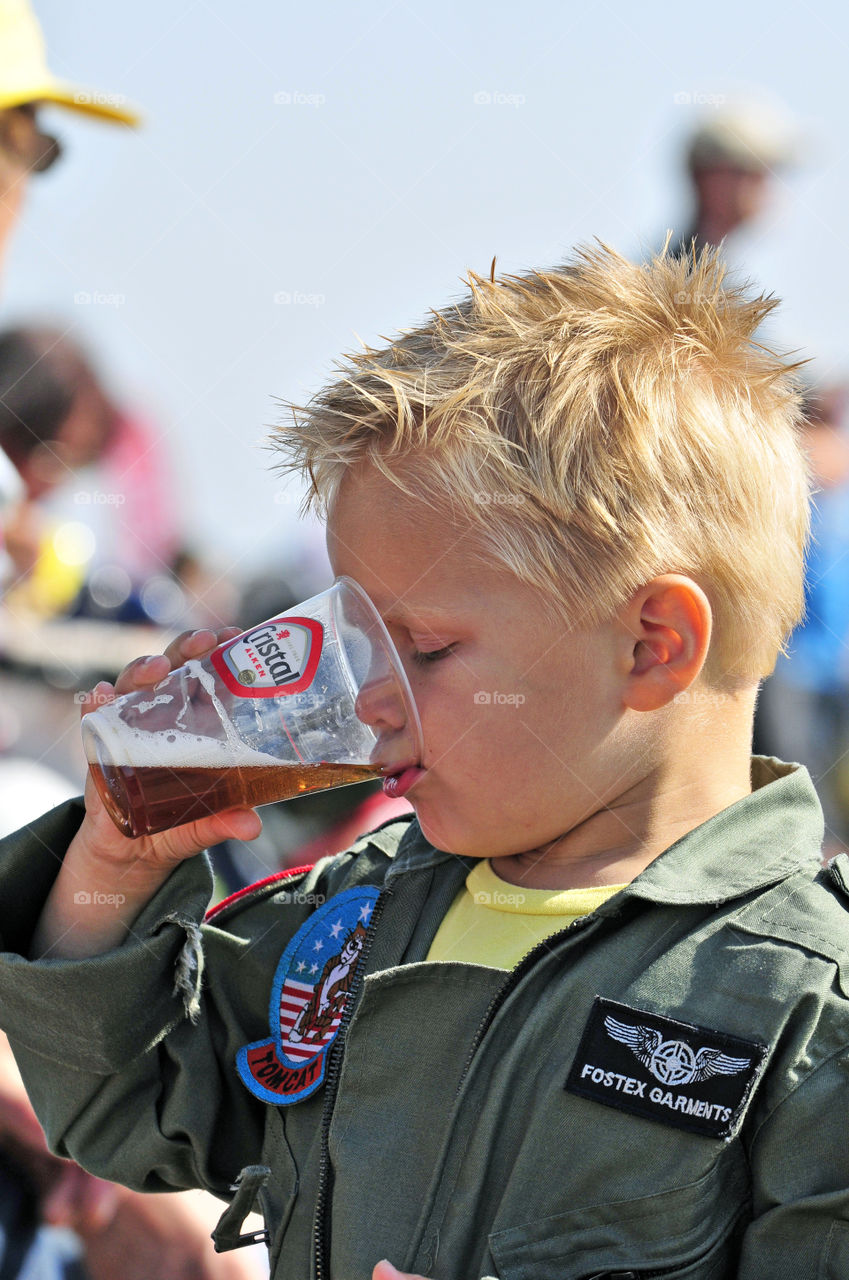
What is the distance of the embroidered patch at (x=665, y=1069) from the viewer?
3.31 ft

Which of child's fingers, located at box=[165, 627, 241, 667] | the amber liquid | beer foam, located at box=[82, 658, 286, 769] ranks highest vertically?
child's fingers, located at box=[165, 627, 241, 667]

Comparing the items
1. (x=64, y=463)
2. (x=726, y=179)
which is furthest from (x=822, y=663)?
(x=64, y=463)

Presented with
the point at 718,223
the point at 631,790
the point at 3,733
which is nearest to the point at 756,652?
the point at 631,790

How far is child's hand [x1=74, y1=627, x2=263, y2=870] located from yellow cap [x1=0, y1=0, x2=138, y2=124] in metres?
1.82

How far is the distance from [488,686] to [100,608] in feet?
10.5

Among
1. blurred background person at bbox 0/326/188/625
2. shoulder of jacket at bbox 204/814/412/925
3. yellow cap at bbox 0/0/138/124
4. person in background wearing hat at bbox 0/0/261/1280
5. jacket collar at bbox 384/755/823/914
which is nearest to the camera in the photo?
jacket collar at bbox 384/755/823/914

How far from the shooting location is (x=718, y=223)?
9.78ft

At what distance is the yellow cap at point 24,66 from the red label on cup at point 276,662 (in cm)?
192

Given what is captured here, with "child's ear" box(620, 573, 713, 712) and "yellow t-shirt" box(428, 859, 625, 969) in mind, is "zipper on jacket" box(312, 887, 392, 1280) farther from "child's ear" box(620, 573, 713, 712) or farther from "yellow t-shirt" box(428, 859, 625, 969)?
"child's ear" box(620, 573, 713, 712)

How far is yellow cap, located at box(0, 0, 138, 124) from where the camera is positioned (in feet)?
8.54

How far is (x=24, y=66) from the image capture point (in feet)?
8.72

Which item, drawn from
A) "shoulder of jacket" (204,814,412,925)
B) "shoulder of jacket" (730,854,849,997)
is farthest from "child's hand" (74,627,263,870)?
"shoulder of jacket" (730,854,849,997)

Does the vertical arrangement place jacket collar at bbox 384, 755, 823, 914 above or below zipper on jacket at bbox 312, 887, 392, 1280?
above

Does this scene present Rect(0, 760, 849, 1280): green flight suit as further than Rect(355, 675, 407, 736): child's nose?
No
